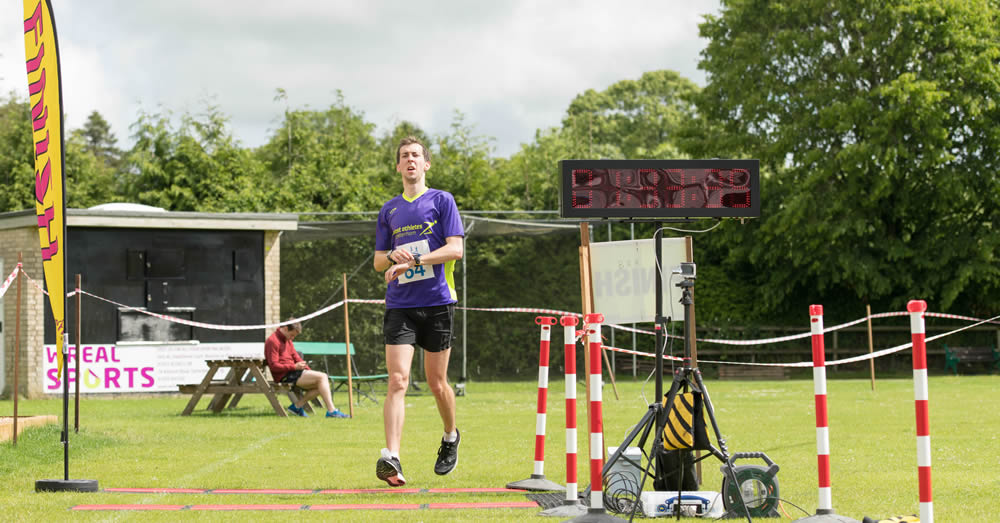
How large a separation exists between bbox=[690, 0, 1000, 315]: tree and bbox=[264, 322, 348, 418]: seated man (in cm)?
1646

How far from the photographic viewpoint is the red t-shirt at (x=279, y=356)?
14156 mm

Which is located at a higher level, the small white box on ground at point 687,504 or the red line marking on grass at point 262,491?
the small white box on ground at point 687,504

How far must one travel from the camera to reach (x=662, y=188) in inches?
247

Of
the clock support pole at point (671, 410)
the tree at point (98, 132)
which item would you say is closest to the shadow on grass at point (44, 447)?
the clock support pole at point (671, 410)

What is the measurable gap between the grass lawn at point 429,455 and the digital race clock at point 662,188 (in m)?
1.03

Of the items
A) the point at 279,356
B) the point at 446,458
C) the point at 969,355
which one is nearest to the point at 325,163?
the point at 969,355

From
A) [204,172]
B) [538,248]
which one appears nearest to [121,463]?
[538,248]

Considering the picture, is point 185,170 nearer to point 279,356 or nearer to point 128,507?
point 279,356

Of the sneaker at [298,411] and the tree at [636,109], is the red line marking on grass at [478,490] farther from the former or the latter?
the tree at [636,109]

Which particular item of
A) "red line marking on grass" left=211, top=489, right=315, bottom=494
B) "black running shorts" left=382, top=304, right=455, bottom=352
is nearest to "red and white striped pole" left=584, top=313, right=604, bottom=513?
"black running shorts" left=382, top=304, right=455, bottom=352

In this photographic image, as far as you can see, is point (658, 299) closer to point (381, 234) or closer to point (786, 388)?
point (381, 234)

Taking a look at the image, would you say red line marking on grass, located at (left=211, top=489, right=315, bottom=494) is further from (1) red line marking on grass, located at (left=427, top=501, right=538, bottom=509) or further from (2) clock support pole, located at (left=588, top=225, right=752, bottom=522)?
(2) clock support pole, located at (left=588, top=225, right=752, bottom=522)

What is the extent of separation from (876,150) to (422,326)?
2220 centimetres

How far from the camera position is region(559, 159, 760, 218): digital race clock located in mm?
6156
